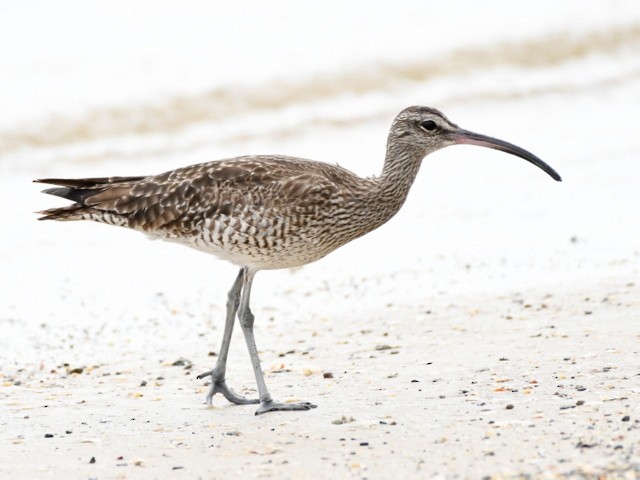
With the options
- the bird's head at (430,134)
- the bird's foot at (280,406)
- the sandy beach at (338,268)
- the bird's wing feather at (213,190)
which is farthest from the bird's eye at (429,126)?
the bird's foot at (280,406)

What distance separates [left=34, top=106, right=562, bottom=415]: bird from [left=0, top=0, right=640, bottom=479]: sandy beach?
2.73 ft

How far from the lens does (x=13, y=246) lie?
1260 cm

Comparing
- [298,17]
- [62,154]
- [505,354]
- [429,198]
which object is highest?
[298,17]

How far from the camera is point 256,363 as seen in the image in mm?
7895

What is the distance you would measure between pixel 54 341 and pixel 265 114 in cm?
1055

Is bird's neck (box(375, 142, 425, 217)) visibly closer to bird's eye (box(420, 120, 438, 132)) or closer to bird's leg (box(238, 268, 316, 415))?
bird's eye (box(420, 120, 438, 132))

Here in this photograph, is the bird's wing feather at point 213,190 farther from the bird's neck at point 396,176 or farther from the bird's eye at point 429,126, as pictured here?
the bird's eye at point 429,126

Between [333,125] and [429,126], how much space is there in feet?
34.3

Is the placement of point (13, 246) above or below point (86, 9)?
below

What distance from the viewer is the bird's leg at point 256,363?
7.55m

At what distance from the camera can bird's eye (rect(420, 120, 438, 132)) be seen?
28.2 ft

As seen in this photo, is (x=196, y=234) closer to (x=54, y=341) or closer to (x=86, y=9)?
(x=54, y=341)

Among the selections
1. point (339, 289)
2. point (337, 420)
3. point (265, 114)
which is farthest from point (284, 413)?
point (265, 114)

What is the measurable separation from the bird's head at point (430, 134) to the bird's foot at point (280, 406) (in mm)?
2160
